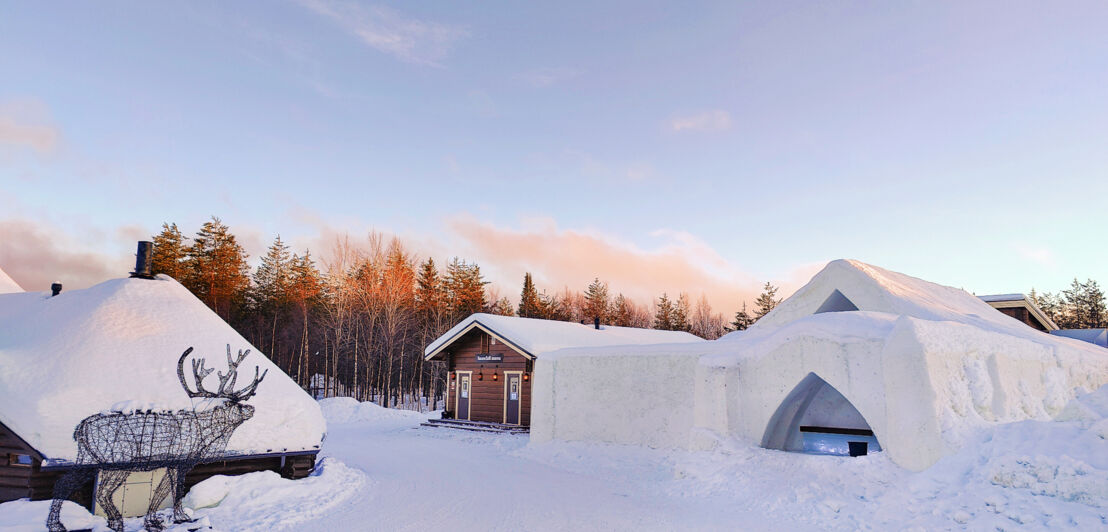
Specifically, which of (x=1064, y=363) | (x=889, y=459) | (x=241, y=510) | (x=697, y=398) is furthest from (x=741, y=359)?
(x=241, y=510)

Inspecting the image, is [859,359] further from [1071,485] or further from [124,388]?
[124,388]

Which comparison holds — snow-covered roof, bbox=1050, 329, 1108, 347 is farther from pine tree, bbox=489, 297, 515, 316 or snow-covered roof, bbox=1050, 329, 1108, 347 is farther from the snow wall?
pine tree, bbox=489, 297, 515, 316

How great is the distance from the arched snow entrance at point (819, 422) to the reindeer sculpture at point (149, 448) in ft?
34.8

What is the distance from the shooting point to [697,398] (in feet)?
42.2

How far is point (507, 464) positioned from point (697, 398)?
4815 mm

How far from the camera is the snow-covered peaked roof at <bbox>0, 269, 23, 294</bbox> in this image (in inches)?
524

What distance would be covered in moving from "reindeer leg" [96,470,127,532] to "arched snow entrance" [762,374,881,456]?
37.7 feet

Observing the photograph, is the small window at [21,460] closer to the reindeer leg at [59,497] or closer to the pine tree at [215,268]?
the reindeer leg at [59,497]

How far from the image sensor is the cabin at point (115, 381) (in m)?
8.04

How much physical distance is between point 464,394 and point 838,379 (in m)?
16.8

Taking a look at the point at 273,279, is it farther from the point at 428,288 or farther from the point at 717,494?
the point at 717,494

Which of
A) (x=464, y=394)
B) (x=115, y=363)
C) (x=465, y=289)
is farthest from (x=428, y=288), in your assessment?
(x=115, y=363)

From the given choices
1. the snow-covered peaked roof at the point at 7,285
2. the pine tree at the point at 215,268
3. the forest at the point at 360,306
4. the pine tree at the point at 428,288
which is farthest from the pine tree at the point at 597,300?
the snow-covered peaked roof at the point at 7,285

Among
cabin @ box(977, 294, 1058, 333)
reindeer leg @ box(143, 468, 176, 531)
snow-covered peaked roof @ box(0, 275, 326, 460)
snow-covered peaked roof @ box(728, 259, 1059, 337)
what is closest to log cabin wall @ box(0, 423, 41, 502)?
snow-covered peaked roof @ box(0, 275, 326, 460)
